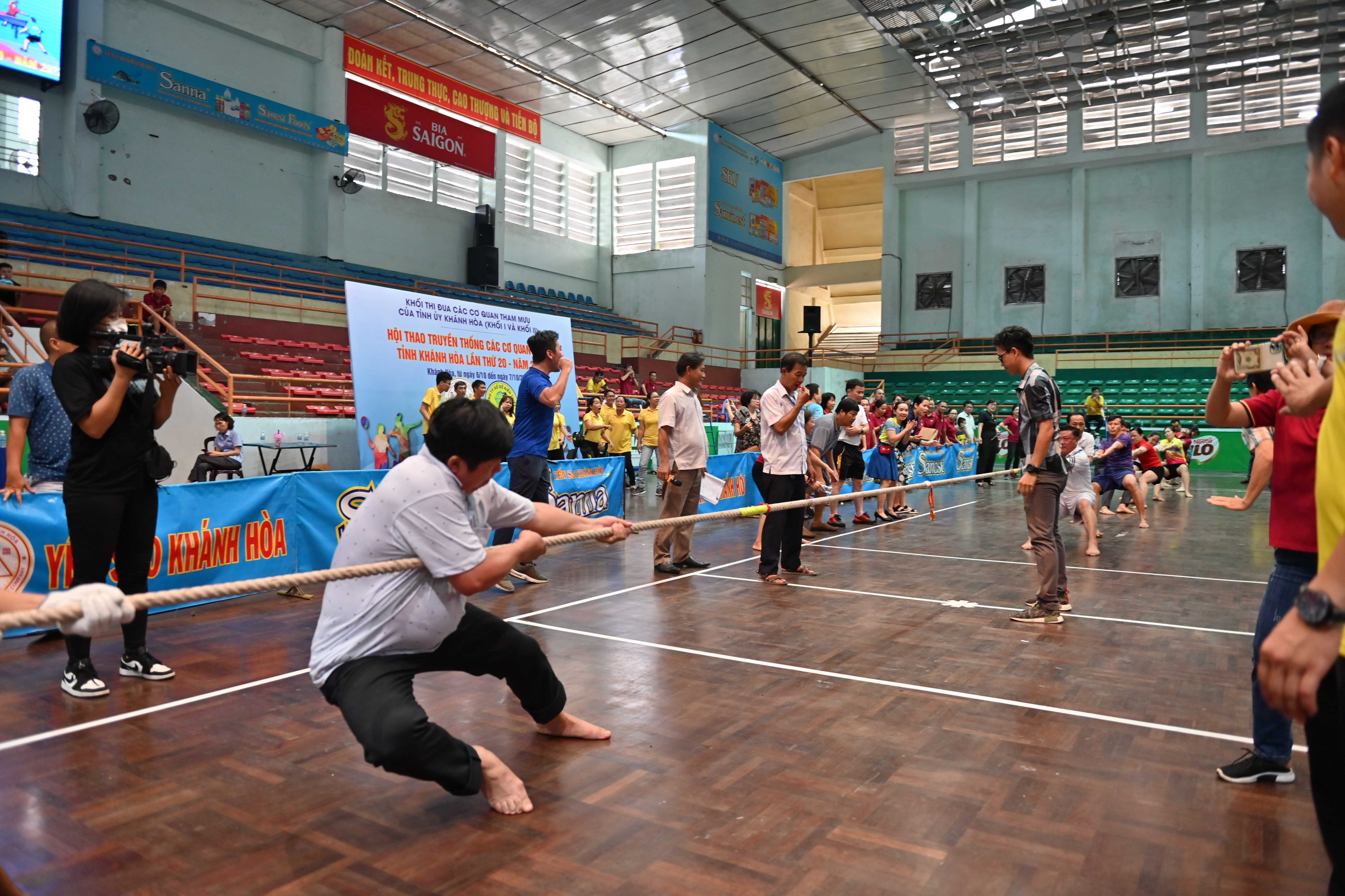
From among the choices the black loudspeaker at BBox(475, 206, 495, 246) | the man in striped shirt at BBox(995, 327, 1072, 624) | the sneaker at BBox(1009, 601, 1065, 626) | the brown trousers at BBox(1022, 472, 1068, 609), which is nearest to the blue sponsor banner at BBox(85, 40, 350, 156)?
the black loudspeaker at BBox(475, 206, 495, 246)

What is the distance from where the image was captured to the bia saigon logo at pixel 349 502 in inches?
259

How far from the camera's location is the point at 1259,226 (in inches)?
A: 982

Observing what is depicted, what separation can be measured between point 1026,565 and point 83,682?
6.99 metres

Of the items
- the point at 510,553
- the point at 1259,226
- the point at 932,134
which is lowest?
the point at 510,553

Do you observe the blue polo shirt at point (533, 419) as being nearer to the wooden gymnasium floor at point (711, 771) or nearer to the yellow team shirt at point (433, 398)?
the wooden gymnasium floor at point (711, 771)

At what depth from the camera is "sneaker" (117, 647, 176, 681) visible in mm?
4016

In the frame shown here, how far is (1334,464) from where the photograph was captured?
150cm

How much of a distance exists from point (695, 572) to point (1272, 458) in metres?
4.71

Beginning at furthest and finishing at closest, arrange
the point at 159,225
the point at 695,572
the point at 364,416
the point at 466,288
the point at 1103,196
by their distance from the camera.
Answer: the point at 1103,196 < the point at 466,288 < the point at 159,225 < the point at 364,416 < the point at 695,572

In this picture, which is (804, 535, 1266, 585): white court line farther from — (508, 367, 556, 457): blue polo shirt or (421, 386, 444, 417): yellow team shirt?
(421, 386, 444, 417): yellow team shirt

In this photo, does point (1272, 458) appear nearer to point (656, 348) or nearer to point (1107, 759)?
point (1107, 759)

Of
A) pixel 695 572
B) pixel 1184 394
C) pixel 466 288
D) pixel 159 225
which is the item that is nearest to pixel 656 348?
pixel 466 288

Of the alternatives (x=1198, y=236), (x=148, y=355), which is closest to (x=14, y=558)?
(x=148, y=355)

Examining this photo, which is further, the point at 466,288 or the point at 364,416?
the point at 466,288
